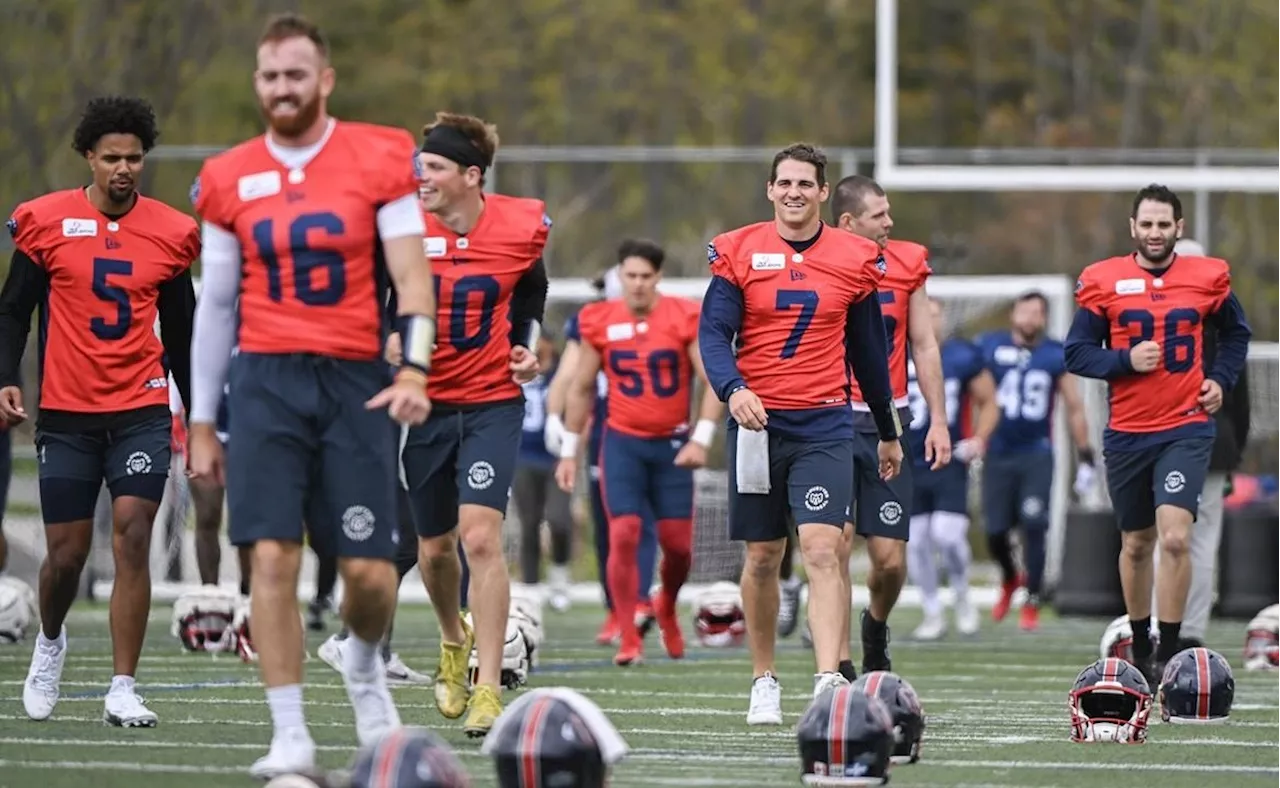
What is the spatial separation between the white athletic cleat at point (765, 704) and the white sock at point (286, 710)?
2.64 meters

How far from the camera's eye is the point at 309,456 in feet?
23.6

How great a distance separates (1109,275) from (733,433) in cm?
218

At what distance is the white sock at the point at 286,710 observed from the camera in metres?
7.00

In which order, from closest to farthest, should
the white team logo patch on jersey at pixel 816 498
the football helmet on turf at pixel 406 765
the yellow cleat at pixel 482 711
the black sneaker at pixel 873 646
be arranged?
1. the football helmet on turf at pixel 406 765
2. the yellow cleat at pixel 482 711
3. the white team logo patch on jersey at pixel 816 498
4. the black sneaker at pixel 873 646

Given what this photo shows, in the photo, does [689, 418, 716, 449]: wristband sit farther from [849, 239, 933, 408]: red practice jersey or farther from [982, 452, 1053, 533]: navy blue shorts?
[982, 452, 1053, 533]: navy blue shorts

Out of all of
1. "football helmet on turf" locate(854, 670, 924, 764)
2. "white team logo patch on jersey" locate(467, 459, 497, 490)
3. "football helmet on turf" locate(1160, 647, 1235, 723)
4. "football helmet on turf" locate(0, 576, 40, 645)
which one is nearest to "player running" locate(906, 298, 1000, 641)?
"football helmet on turf" locate(0, 576, 40, 645)

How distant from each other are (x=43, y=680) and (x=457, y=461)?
1.67m

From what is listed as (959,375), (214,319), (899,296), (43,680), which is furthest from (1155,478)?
(959,375)

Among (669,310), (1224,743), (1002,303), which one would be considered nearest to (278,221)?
(1224,743)

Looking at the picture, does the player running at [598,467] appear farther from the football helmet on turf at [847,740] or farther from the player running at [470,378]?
the football helmet on turf at [847,740]

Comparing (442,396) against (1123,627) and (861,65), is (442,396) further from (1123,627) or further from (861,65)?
(861,65)

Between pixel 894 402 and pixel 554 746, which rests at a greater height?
pixel 894 402

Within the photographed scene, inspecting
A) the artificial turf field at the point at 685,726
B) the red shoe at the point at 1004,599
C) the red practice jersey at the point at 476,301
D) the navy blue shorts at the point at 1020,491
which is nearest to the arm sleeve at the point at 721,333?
the red practice jersey at the point at 476,301

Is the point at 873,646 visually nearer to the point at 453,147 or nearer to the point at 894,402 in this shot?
the point at 894,402
